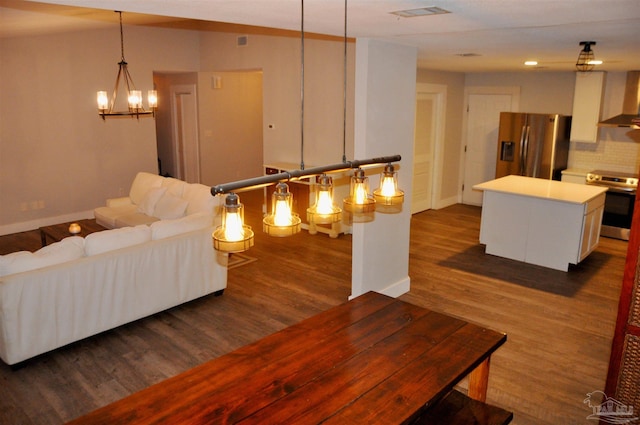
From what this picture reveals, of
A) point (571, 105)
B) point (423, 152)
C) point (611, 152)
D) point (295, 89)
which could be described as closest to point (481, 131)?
point (423, 152)

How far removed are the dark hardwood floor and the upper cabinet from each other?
5.18 feet

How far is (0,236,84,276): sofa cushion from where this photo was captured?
3.63 meters

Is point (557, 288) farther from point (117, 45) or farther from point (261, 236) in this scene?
point (117, 45)

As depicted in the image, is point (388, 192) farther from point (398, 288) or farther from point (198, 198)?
point (198, 198)

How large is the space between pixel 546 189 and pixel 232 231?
17.1 ft

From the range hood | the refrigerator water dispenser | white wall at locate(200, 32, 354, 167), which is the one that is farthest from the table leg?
the refrigerator water dispenser

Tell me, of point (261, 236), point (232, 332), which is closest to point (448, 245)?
point (261, 236)

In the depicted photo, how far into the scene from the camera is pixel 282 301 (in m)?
4.98

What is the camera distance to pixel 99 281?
13.1 ft

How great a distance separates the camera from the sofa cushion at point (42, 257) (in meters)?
3.63

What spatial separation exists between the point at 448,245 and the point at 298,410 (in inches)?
204

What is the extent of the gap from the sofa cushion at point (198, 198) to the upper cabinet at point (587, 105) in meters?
5.42

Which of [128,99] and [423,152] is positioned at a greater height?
[128,99]

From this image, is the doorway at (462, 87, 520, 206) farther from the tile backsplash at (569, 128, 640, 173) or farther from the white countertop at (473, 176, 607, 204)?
the white countertop at (473, 176, 607, 204)
